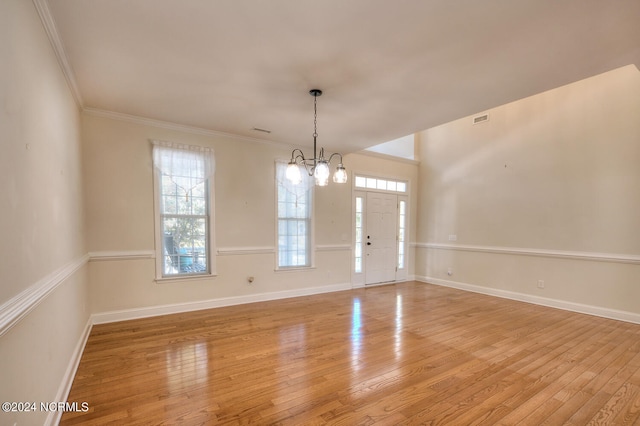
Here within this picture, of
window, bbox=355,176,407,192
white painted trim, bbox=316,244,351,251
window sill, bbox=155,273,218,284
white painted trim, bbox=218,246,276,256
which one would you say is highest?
window, bbox=355,176,407,192

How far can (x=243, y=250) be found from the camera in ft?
15.5

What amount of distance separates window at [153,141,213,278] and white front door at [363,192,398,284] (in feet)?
10.6

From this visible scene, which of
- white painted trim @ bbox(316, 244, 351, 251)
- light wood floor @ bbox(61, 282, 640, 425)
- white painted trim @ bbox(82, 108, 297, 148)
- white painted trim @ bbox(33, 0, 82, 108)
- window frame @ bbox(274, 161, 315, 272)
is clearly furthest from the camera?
white painted trim @ bbox(316, 244, 351, 251)

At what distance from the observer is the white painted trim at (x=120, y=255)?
3684mm

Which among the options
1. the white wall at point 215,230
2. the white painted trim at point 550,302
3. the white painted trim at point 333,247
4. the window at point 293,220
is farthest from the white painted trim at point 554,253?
the window at point 293,220

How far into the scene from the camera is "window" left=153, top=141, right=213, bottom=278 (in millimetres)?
4094

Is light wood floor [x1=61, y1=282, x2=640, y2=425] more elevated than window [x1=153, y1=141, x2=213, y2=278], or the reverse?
window [x1=153, y1=141, x2=213, y2=278]

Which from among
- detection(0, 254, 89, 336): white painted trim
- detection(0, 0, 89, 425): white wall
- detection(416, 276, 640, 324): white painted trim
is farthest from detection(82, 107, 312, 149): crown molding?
detection(416, 276, 640, 324): white painted trim

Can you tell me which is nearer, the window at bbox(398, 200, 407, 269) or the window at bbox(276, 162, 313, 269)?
the window at bbox(276, 162, 313, 269)

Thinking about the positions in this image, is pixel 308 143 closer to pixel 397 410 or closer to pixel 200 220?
pixel 200 220

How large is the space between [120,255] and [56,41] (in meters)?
2.63

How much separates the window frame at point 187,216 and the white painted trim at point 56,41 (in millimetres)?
1273

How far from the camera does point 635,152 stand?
12.9 ft

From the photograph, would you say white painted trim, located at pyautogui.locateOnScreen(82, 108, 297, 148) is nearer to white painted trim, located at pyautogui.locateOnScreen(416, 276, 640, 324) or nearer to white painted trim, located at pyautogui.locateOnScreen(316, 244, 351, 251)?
white painted trim, located at pyautogui.locateOnScreen(316, 244, 351, 251)
